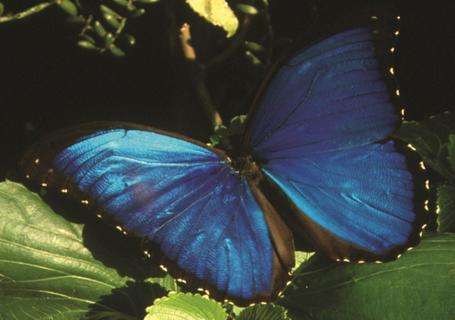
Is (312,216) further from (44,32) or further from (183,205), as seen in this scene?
(44,32)

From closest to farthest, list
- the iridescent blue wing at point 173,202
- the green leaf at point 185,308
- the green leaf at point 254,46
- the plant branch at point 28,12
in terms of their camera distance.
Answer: the green leaf at point 185,308 < the iridescent blue wing at point 173,202 < the plant branch at point 28,12 < the green leaf at point 254,46

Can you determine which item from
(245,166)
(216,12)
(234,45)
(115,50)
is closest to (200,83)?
(234,45)

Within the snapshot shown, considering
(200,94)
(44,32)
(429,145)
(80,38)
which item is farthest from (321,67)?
(44,32)

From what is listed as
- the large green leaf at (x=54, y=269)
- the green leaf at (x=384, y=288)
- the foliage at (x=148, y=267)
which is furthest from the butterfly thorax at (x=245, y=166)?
the large green leaf at (x=54, y=269)

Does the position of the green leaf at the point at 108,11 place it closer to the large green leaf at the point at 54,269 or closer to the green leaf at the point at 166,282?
the large green leaf at the point at 54,269

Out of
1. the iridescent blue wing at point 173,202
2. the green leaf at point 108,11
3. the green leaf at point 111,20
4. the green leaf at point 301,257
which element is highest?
the green leaf at point 108,11

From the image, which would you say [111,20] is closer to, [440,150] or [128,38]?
[128,38]

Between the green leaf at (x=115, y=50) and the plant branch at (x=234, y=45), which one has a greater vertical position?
the plant branch at (x=234, y=45)
